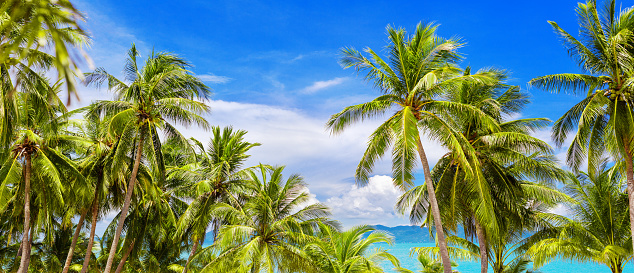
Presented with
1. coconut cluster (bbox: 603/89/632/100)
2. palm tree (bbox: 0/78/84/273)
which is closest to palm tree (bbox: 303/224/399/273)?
coconut cluster (bbox: 603/89/632/100)

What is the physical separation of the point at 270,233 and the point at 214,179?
171 inches

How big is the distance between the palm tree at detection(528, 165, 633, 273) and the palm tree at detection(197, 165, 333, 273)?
318 inches

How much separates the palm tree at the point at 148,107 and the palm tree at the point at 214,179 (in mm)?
2404

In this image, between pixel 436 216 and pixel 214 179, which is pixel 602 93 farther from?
pixel 214 179

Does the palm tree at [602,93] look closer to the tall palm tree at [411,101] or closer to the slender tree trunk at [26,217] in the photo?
the tall palm tree at [411,101]

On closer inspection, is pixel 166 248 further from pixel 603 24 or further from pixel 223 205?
pixel 603 24

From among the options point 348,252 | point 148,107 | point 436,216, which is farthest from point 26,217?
point 436,216

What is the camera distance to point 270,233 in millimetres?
16516

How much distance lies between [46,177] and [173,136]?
15.7 ft

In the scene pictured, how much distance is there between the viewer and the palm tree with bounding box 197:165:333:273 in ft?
51.3

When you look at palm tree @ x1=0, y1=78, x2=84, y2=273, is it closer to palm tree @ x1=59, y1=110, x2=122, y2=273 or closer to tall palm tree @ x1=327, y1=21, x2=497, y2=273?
palm tree @ x1=59, y1=110, x2=122, y2=273

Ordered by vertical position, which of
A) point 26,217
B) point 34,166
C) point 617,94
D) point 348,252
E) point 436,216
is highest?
point 617,94

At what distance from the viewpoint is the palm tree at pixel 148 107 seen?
1602 cm

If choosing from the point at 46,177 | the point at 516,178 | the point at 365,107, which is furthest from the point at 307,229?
the point at 46,177
